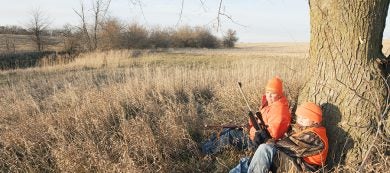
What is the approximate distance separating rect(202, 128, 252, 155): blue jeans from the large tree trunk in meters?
1.22

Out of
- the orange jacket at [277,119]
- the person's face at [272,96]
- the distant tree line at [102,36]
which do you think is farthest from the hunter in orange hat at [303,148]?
the distant tree line at [102,36]

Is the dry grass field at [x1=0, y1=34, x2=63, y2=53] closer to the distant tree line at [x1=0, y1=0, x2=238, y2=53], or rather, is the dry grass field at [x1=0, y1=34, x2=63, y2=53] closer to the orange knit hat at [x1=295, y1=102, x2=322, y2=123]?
the distant tree line at [x1=0, y1=0, x2=238, y2=53]

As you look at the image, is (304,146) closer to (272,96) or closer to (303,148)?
(303,148)

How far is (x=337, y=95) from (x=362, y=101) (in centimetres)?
26

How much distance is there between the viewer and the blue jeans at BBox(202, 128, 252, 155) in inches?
209

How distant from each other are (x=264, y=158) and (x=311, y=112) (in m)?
0.68

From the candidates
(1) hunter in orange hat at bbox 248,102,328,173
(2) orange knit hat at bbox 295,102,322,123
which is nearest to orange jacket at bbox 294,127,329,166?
(1) hunter in orange hat at bbox 248,102,328,173

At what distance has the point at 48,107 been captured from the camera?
756cm

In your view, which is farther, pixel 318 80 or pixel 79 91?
pixel 79 91

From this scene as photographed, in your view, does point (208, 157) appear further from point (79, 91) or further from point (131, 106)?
point (79, 91)

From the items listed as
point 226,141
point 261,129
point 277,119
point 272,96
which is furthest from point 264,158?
point 226,141

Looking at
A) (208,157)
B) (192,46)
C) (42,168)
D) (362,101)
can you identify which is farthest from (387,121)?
(192,46)

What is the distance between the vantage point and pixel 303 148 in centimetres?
400

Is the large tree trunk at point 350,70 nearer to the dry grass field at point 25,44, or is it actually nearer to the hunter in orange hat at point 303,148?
the hunter in orange hat at point 303,148
